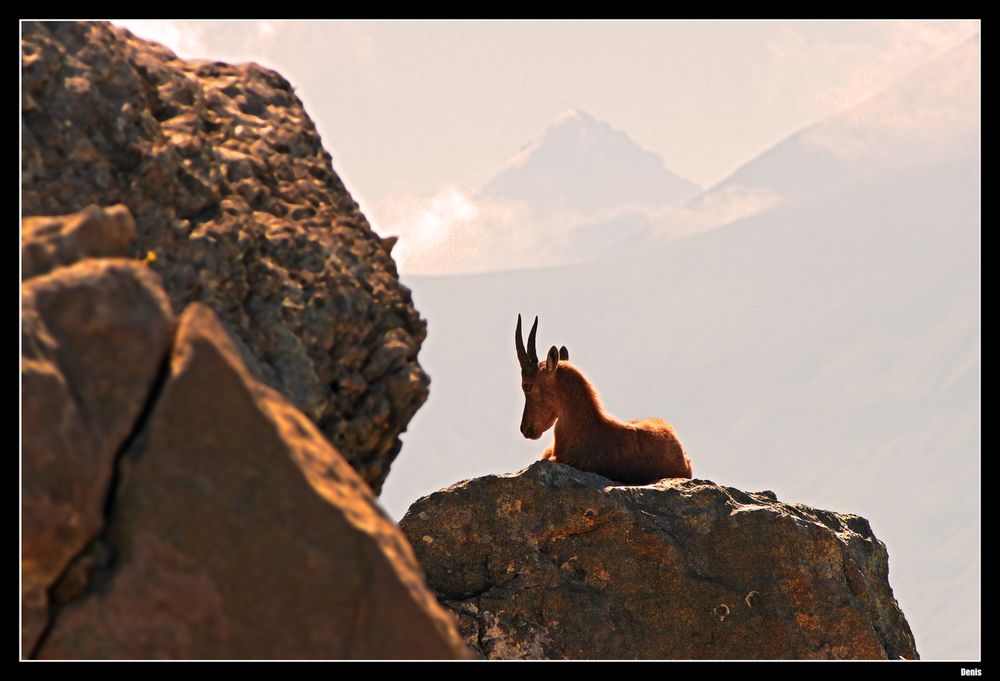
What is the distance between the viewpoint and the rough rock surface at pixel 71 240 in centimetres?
664

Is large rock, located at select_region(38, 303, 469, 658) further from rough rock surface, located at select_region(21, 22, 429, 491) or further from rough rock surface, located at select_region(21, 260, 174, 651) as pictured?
rough rock surface, located at select_region(21, 22, 429, 491)

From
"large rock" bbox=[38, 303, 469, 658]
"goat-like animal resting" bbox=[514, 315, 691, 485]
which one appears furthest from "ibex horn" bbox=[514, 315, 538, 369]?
"large rock" bbox=[38, 303, 469, 658]

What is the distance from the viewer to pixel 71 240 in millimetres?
6703

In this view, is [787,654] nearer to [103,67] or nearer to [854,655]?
[854,655]

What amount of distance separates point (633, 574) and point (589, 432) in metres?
2.53

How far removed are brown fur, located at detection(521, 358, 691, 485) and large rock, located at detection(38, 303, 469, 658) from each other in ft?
28.2

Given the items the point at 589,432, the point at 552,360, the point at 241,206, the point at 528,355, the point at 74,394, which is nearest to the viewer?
the point at 74,394

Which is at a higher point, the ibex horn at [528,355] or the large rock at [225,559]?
the ibex horn at [528,355]

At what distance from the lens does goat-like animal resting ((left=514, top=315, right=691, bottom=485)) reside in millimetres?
15000

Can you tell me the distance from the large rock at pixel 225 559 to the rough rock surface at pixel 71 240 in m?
0.72

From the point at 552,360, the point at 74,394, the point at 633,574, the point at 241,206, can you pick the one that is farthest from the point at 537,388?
the point at 74,394

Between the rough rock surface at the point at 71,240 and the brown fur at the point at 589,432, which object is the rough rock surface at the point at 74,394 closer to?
the rough rock surface at the point at 71,240

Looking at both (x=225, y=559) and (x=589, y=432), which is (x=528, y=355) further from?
(x=225, y=559)

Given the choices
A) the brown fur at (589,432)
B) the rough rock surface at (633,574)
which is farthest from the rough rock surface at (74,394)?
the brown fur at (589,432)
